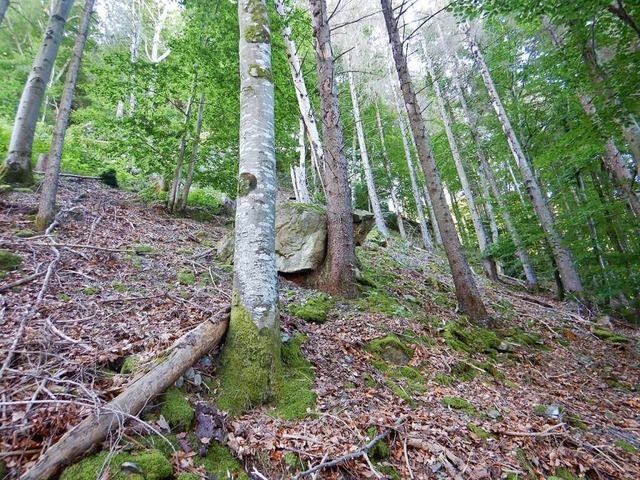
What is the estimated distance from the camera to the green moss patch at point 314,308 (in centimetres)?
464

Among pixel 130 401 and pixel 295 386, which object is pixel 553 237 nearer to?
pixel 295 386

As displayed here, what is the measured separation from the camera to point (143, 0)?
19984 mm

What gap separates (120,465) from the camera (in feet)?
6.11

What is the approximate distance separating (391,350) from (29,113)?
9749 millimetres

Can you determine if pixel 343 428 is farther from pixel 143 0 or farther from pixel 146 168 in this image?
pixel 143 0

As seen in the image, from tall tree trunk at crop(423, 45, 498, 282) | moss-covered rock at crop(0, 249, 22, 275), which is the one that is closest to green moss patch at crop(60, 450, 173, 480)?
moss-covered rock at crop(0, 249, 22, 275)

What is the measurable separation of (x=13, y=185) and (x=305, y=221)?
6.81 m

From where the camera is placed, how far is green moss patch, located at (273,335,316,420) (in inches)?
109

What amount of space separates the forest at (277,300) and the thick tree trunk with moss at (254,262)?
0.07 ft

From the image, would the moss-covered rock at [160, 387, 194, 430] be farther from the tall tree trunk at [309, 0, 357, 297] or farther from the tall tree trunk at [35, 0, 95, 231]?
the tall tree trunk at [35, 0, 95, 231]

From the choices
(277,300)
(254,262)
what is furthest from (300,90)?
(277,300)

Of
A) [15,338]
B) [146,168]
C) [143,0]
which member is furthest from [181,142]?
[143,0]

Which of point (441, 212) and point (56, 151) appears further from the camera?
point (441, 212)

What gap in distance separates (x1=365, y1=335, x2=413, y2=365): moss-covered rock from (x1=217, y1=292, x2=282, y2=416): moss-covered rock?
175 cm
